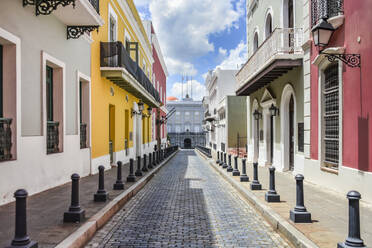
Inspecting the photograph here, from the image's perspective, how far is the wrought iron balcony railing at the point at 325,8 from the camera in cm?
809

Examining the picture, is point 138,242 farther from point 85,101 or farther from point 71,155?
point 85,101

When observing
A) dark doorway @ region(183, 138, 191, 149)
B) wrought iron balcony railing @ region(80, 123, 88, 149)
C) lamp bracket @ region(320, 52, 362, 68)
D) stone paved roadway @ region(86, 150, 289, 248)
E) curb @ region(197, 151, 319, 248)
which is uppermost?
lamp bracket @ region(320, 52, 362, 68)

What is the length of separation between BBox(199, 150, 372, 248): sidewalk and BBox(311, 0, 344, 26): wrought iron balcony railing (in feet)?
13.3

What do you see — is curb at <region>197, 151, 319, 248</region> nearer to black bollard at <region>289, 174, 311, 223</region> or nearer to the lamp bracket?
black bollard at <region>289, 174, 311, 223</region>

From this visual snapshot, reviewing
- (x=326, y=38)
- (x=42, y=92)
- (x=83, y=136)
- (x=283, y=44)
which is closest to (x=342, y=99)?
(x=326, y=38)

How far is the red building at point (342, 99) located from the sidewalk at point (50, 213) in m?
5.12

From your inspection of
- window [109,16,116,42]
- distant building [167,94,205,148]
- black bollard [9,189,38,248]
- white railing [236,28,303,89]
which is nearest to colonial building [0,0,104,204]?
black bollard [9,189,38,248]

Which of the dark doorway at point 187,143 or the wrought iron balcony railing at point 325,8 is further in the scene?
the dark doorway at point 187,143

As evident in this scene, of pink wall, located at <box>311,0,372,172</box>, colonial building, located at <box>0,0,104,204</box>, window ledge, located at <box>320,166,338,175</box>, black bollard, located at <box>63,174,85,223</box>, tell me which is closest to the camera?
black bollard, located at <box>63,174,85,223</box>

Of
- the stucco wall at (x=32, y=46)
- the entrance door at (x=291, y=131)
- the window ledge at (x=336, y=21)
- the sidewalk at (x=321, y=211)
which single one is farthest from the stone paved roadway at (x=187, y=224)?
the entrance door at (x=291, y=131)

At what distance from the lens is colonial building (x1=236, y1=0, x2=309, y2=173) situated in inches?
450

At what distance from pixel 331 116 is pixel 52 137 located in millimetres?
7230

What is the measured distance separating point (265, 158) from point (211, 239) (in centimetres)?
1155

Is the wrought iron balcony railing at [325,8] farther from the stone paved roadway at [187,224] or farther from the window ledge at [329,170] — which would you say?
the stone paved roadway at [187,224]
